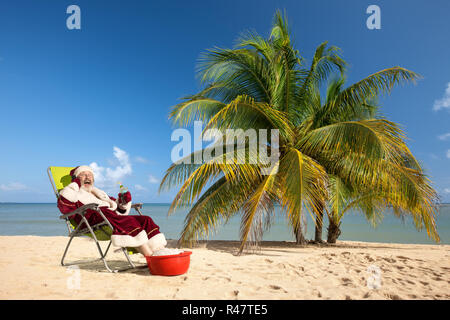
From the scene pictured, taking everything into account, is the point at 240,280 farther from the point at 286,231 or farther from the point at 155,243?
the point at 286,231

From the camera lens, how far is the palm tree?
5.17 m

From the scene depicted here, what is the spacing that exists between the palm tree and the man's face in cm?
157

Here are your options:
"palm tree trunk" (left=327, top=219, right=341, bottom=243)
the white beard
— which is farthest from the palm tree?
the white beard

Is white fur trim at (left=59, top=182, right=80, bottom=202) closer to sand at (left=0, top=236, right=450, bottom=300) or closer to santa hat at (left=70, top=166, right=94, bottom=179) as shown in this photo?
santa hat at (left=70, top=166, right=94, bottom=179)

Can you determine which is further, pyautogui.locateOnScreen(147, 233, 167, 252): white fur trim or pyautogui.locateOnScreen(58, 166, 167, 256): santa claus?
pyautogui.locateOnScreen(147, 233, 167, 252): white fur trim

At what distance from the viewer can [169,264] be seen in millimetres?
3332

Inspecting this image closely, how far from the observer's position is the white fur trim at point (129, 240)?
3.48 m

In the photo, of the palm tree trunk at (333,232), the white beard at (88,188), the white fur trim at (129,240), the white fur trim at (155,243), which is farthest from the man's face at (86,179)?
the palm tree trunk at (333,232)

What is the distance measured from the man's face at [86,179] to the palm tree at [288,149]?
157cm

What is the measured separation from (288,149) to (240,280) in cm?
378

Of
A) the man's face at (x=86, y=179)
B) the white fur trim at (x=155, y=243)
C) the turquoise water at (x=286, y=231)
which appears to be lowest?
the turquoise water at (x=286, y=231)

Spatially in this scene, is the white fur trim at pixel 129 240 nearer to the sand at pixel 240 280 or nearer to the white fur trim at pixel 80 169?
the sand at pixel 240 280

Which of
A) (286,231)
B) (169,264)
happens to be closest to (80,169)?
(169,264)

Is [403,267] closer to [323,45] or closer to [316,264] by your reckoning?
[316,264]
